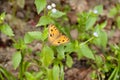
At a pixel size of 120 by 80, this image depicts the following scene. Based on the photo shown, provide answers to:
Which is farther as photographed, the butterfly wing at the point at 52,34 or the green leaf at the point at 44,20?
the green leaf at the point at 44,20

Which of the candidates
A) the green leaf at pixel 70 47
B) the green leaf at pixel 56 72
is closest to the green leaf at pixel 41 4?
the green leaf at pixel 70 47

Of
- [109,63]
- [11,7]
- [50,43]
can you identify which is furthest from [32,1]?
[50,43]

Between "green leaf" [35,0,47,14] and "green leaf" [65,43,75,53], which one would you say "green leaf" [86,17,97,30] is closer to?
"green leaf" [65,43,75,53]

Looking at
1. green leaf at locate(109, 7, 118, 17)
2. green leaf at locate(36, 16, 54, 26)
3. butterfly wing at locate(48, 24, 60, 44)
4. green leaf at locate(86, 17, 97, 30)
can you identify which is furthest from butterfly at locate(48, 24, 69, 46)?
green leaf at locate(109, 7, 118, 17)

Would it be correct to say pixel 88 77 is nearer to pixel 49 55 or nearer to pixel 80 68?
pixel 80 68

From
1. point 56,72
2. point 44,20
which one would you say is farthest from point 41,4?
point 56,72

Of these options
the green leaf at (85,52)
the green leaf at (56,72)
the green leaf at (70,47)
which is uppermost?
the green leaf at (70,47)

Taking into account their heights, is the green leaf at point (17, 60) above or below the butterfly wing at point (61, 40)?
below

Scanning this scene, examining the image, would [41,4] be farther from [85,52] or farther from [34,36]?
[85,52]

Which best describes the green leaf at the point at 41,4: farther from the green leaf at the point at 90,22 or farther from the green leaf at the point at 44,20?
the green leaf at the point at 90,22

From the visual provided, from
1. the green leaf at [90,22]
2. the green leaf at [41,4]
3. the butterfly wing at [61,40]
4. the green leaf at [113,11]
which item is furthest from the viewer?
the green leaf at [113,11]

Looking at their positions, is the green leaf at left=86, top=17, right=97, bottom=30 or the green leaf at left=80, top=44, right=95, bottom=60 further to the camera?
the green leaf at left=86, top=17, right=97, bottom=30
